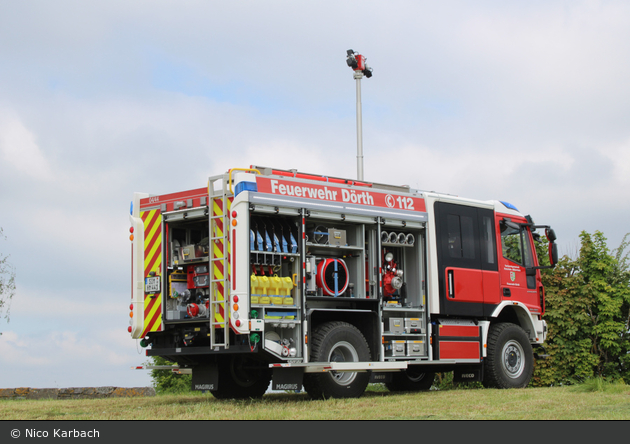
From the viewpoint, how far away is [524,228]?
1603 centimetres

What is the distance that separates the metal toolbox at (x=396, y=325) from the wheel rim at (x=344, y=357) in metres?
1.21

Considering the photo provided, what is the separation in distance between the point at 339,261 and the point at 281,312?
56.9 inches

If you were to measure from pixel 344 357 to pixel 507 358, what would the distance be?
4.51 m

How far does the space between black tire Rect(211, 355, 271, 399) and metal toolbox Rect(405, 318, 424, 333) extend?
256 centimetres

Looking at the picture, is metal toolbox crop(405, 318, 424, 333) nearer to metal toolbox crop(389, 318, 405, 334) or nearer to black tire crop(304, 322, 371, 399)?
metal toolbox crop(389, 318, 405, 334)

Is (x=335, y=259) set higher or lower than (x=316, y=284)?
higher

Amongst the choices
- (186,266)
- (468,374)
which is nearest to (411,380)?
(468,374)

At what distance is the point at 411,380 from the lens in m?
16.1

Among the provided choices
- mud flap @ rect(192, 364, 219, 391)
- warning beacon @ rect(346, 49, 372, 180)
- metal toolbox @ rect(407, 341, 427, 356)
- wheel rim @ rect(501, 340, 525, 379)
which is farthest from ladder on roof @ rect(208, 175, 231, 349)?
warning beacon @ rect(346, 49, 372, 180)

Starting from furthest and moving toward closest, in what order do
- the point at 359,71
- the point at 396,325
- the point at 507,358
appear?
the point at 359,71 → the point at 507,358 → the point at 396,325

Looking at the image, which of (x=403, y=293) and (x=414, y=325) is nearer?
(x=414, y=325)

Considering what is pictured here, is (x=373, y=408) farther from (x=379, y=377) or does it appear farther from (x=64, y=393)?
(x=64, y=393)

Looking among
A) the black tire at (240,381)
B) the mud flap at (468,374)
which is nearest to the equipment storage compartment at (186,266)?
the black tire at (240,381)

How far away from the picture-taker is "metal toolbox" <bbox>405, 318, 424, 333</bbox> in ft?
44.4
